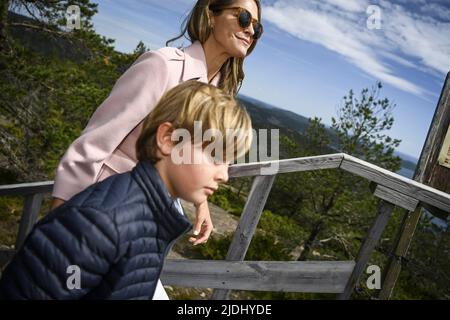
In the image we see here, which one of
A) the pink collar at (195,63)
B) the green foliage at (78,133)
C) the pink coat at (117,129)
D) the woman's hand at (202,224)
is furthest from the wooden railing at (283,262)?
the green foliage at (78,133)

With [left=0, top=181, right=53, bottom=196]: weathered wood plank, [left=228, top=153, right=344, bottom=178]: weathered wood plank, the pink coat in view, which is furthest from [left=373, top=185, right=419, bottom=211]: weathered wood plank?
[left=0, top=181, right=53, bottom=196]: weathered wood plank

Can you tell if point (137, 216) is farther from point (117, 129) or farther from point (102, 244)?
point (117, 129)

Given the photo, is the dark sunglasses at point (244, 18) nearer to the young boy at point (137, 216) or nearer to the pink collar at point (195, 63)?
the pink collar at point (195, 63)

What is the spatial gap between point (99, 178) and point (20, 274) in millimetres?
508

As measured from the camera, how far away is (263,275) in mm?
2221

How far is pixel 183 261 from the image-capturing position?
236cm

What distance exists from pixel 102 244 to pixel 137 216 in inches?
4.8

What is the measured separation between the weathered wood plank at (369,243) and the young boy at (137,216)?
1124 millimetres

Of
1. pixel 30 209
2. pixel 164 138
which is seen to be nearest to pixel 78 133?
pixel 30 209

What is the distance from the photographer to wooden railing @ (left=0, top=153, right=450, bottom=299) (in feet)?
6.35

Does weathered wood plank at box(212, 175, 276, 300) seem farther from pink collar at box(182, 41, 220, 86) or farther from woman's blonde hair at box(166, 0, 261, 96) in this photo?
pink collar at box(182, 41, 220, 86)

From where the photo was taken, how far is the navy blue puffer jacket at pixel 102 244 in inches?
35.7
